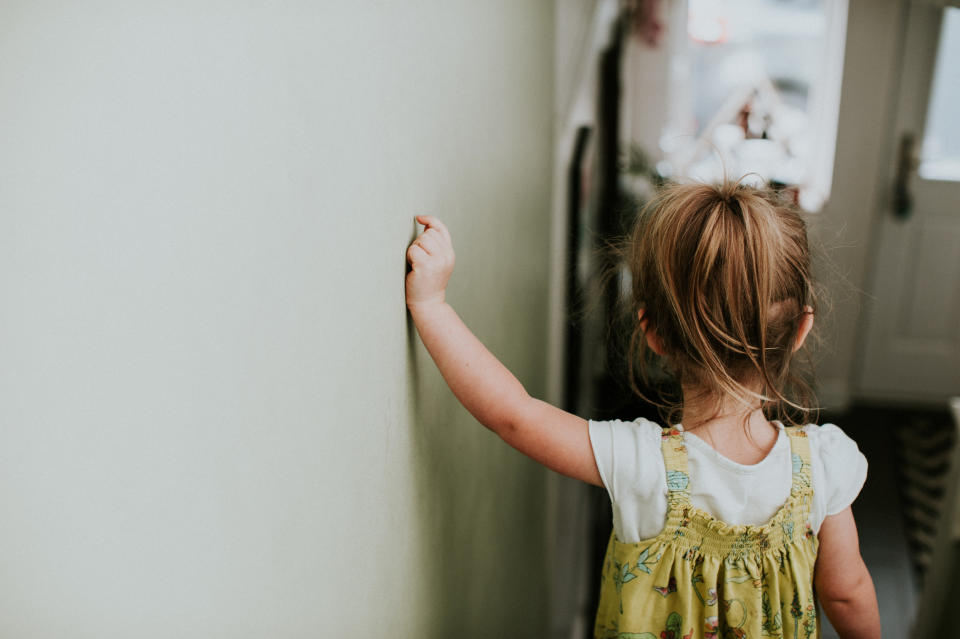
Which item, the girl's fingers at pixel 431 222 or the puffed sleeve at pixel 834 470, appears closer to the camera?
the girl's fingers at pixel 431 222

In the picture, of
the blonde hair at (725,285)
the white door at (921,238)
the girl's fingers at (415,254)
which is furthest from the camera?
the white door at (921,238)

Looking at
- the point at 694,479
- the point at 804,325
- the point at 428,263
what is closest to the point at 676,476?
the point at 694,479

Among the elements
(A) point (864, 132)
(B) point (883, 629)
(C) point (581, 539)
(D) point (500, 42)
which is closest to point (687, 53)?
(A) point (864, 132)

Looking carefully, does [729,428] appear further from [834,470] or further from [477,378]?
[477,378]

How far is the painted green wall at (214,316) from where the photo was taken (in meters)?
0.24

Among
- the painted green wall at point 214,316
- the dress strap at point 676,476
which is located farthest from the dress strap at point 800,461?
the painted green wall at point 214,316

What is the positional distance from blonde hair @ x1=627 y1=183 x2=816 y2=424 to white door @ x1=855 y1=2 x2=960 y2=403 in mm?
2846

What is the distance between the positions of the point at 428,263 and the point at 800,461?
1.60ft

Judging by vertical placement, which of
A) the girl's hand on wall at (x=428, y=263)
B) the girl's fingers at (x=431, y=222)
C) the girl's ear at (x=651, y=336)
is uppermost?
the girl's fingers at (x=431, y=222)

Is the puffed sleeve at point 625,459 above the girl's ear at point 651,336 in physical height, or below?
below

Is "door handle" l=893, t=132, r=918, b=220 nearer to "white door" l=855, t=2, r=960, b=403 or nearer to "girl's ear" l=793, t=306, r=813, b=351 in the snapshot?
"white door" l=855, t=2, r=960, b=403

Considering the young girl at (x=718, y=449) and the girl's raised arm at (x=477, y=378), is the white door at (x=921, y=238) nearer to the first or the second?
the young girl at (x=718, y=449)

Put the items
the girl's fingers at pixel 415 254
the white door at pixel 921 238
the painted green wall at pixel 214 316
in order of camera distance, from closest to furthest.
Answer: the painted green wall at pixel 214 316, the girl's fingers at pixel 415 254, the white door at pixel 921 238

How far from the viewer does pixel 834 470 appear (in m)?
0.84
